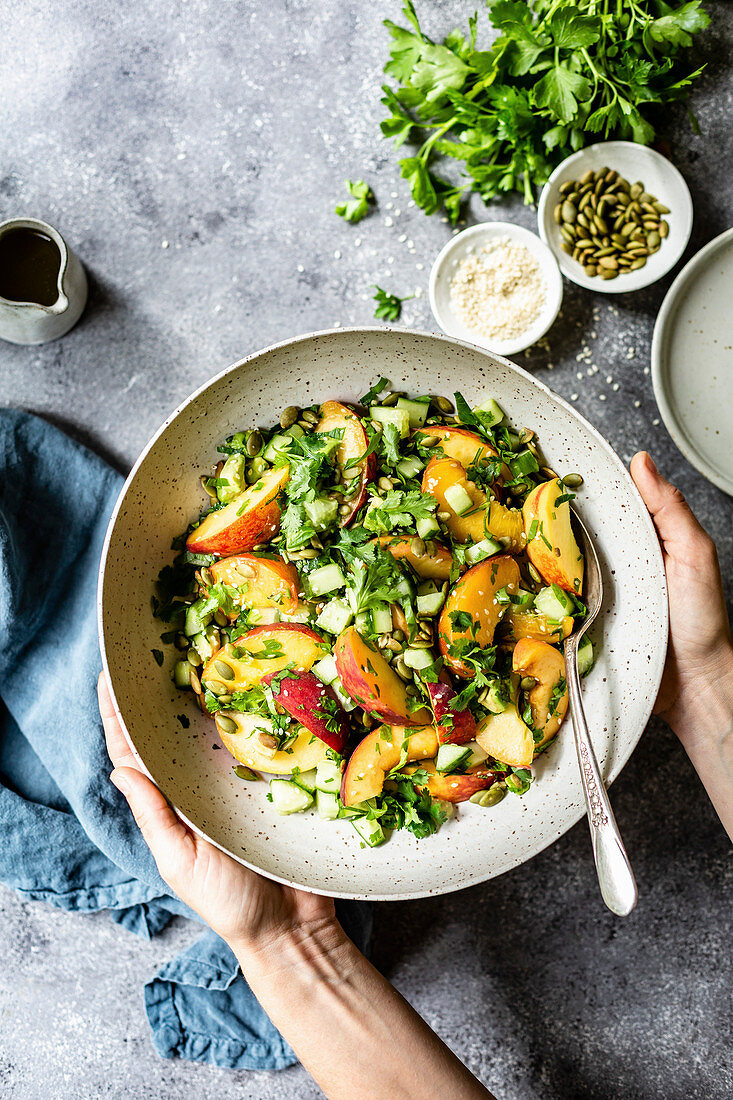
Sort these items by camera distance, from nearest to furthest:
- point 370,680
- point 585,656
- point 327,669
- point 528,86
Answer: point 370,680, point 327,669, point 585,656, point 528,86

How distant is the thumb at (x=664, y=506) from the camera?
6.24 ft

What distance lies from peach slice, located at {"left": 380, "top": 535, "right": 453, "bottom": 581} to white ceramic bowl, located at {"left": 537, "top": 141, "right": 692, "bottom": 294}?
1027 mm

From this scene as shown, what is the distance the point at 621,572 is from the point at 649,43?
1.42 metres

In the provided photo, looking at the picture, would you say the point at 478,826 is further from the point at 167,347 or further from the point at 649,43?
the point at 649,43

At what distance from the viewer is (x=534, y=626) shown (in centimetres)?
175

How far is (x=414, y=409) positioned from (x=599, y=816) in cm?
100

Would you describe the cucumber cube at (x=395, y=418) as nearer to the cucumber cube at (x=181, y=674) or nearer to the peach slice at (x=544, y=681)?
the peach slice at (x=544, y=681)

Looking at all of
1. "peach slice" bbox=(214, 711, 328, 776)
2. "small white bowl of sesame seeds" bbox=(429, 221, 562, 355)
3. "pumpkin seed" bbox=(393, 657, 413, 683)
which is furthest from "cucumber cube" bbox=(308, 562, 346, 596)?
"small white bowl of sesame seeds" bbox=(429, 221, 562, 355)

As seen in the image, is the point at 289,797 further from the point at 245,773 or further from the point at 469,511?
the point at 469,511

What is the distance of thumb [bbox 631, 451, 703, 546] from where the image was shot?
1.90 m

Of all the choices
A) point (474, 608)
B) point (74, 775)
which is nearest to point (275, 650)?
point (474, 608)

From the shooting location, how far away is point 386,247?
236cm

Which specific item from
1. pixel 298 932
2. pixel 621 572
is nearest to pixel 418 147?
pixel 621 572

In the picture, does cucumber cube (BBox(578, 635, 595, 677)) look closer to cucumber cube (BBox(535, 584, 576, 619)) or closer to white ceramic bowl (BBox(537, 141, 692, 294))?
cucumber cube (BBox(535, 584, 576, 619))
